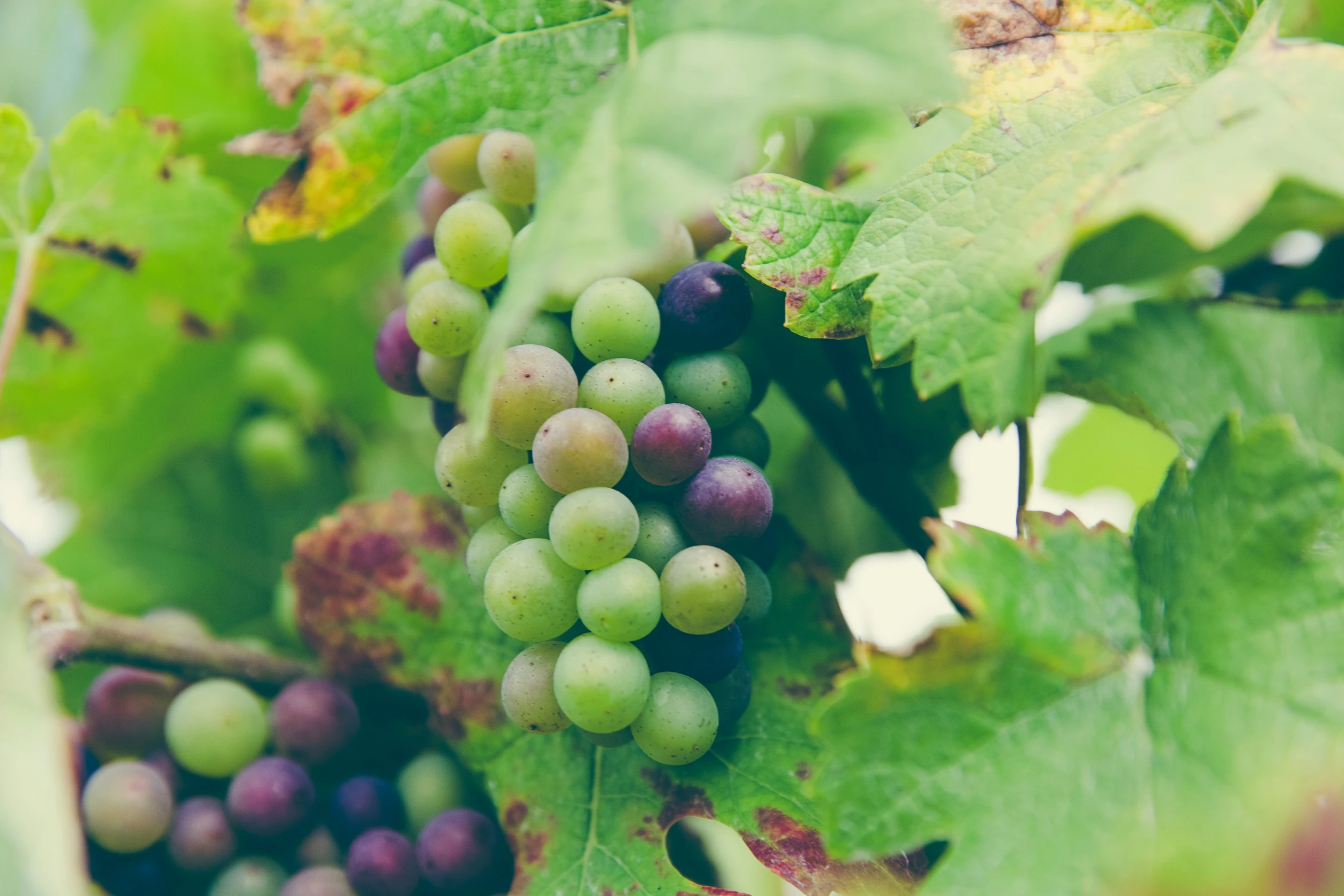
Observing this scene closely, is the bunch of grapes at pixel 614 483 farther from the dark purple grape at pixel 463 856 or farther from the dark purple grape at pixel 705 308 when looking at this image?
the dark purple grape at pixel 463 856

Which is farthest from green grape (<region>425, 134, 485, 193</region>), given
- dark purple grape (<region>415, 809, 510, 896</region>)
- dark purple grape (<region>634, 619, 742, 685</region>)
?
dark purple grape (<region>415, 809, 510, 896</region>)

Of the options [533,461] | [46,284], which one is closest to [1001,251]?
[533,461]

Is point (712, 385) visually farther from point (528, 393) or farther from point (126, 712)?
point (126, 712)

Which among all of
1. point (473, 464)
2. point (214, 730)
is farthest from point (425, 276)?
point (214, 730)

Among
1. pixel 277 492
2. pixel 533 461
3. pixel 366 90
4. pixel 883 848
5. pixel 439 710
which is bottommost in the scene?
pixel 277 492

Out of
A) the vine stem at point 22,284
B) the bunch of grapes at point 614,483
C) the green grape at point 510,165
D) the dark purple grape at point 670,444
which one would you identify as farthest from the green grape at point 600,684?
the vine stem at point 22,284

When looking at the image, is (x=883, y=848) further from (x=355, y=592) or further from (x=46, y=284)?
(x=46, y=284)

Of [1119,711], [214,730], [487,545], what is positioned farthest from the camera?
[214,730]
